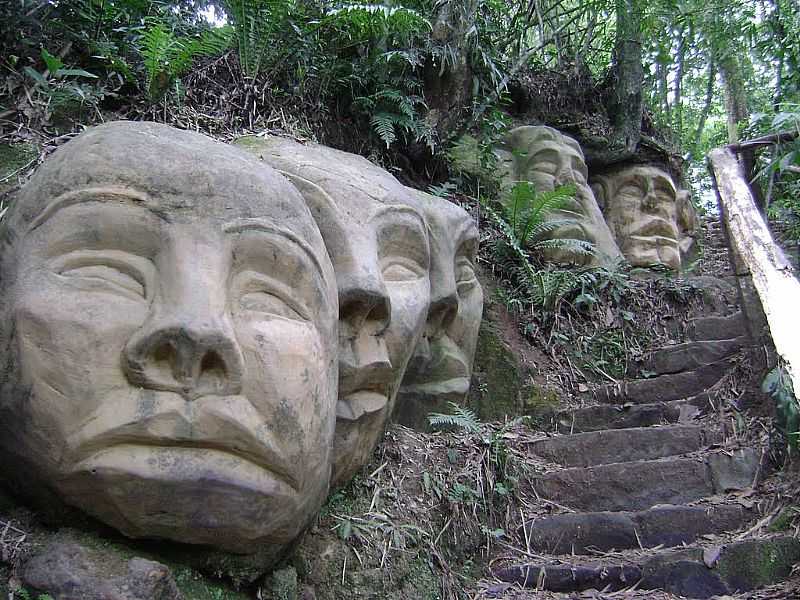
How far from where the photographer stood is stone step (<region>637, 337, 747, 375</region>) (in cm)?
620

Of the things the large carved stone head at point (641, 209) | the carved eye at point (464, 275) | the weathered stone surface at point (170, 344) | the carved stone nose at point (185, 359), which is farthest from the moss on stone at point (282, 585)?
the large carved stone head at point (641, 209)

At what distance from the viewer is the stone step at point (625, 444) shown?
4.88m

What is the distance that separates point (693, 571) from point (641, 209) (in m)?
6.26

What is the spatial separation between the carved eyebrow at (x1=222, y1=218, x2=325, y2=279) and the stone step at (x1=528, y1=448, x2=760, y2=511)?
2278 millimetres

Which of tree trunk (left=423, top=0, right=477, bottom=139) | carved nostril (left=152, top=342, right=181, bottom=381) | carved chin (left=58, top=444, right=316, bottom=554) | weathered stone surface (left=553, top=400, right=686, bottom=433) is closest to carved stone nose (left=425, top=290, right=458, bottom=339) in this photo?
weathered stone surface (left=553, top=400, right=686, bottom=433)

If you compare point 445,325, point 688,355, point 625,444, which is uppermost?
point 445,325

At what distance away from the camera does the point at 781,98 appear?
26.6 ft

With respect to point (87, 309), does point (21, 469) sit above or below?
below

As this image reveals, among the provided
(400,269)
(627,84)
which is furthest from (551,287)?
(627,84)

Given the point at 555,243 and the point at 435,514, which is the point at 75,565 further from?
the point at 555,243

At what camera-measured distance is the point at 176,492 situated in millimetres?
2615

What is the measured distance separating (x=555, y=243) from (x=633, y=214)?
8.39ft

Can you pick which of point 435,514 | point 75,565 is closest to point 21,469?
point 75,565

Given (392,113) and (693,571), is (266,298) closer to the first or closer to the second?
(693,571)
